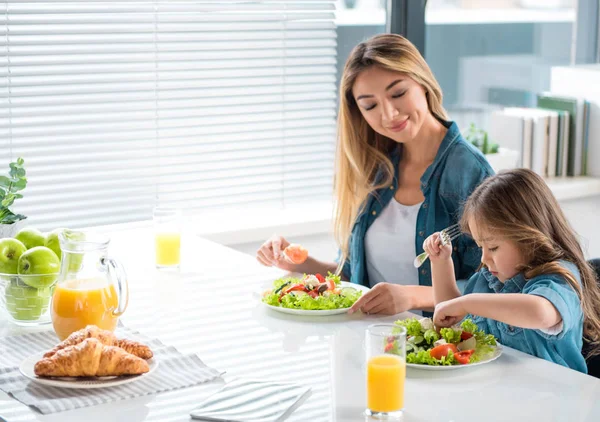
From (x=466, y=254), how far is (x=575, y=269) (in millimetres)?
475

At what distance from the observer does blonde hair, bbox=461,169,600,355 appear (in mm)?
1831

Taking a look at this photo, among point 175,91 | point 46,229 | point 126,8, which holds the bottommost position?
point 46,229

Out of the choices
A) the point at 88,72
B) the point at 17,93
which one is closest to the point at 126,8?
the point at 88,72

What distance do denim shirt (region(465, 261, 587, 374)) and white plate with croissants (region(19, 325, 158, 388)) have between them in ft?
2.32

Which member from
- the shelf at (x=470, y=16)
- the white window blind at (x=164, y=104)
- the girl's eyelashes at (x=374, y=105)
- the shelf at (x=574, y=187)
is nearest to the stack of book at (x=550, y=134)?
the shelf at (x=574, y=187)

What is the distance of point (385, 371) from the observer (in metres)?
1.38

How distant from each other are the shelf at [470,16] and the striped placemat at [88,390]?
224 cm

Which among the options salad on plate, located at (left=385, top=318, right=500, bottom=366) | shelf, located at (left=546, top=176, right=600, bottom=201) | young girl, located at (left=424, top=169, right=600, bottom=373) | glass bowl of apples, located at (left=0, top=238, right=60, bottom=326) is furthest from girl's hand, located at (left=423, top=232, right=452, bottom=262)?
shelf, located at (left=546, top=176, right=600, bottom=201)

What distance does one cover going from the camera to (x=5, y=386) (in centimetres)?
151

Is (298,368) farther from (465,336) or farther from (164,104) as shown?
(164,104)

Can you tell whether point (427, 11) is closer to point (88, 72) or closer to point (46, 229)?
point (88, 72)

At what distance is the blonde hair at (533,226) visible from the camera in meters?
1.83

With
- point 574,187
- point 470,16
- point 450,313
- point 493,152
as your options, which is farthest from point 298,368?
point 470,16

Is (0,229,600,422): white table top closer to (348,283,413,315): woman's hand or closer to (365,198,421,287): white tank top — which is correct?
(348,283,413,315): woman's hand
